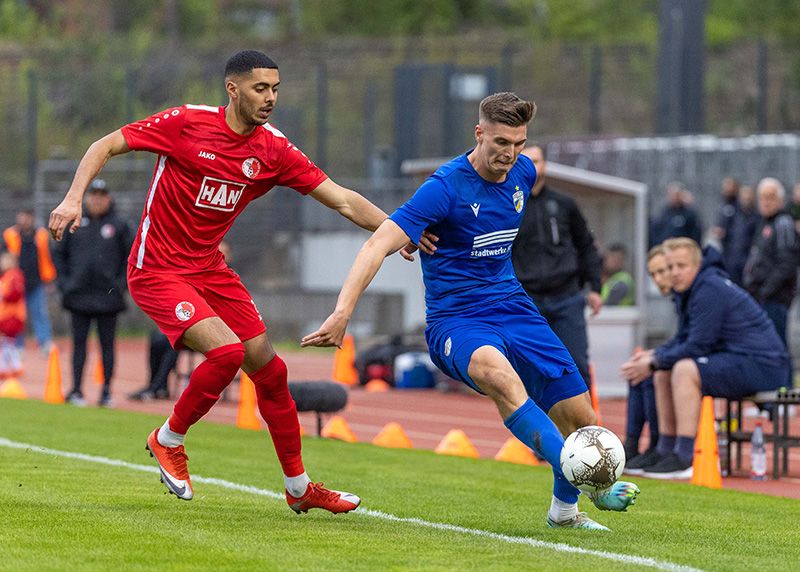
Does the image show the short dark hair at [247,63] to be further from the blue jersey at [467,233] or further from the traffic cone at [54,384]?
the traffic cone at [54,384]

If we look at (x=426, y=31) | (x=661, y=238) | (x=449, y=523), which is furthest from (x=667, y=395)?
(x=426, y=31)

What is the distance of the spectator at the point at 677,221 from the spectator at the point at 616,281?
2.49 m

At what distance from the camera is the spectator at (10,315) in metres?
19.8

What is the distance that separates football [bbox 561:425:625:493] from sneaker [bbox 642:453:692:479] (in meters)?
4.46

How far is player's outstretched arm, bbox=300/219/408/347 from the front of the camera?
698cm

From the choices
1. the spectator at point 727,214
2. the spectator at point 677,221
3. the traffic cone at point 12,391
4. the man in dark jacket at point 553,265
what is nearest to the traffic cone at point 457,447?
the man in dark jacket at point 553,265

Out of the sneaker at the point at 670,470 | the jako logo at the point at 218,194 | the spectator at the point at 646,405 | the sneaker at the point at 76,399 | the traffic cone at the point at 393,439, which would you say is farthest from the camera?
the sneaker at the point at 76,399

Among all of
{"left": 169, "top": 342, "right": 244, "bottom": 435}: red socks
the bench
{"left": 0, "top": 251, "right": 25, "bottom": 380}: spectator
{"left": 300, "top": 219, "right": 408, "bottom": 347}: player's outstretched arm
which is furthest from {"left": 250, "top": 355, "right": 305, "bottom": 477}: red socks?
{"left": 0, "top": 251, "right": 25, "bottom": 380}: spectator

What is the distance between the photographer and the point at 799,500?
9961 millimetres

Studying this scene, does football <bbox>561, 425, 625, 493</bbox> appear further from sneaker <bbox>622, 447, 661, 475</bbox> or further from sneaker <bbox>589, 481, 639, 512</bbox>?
sneaker <bbox>622, 447, 661, 475</bbox>

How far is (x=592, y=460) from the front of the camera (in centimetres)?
704

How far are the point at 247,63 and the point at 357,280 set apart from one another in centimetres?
141

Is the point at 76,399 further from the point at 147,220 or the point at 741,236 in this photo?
the point at 147,220

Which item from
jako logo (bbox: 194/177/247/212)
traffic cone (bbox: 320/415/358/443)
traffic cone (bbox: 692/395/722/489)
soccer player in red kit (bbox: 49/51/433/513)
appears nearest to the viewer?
soccer player in red kit (bbox: 49/51/433/513)
